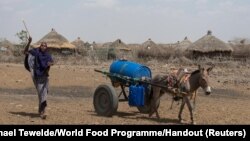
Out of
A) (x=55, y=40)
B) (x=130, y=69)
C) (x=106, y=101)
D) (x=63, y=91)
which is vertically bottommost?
(x=63, y=91)

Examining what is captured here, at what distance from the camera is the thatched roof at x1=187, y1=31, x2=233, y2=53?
48.4m

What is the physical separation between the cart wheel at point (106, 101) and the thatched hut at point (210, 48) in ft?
117

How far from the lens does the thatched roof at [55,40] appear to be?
173ft

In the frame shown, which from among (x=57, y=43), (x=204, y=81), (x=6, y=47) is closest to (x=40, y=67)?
(x=204, y=81)

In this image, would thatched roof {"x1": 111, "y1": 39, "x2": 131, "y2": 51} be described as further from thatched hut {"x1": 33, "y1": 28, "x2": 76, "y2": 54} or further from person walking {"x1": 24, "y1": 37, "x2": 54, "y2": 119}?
person walking {"x1": 24, "y1": 37, "x2": 54, "y2": 119}

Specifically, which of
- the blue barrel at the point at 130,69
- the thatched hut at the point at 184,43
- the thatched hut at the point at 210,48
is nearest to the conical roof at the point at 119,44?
the thatched hut at the point at 184,43

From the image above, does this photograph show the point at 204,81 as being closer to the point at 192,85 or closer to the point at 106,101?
the point at 192,85

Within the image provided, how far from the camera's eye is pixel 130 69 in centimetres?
1383

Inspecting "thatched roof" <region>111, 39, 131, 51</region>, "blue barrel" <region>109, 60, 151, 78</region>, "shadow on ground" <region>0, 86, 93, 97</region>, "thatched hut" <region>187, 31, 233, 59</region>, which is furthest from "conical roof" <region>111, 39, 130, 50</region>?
"blue barrel" <region>109, 60, 151, 78</region>

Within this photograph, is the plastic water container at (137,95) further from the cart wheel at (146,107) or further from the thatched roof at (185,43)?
the thatched roof at (185,43)

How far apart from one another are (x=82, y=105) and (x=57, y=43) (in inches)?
1481

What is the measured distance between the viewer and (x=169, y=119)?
13523 mm

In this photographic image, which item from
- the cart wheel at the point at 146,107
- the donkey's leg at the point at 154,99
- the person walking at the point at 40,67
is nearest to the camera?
the person walking at the point at 40,67

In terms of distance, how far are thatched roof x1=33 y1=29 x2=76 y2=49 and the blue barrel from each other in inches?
1522
